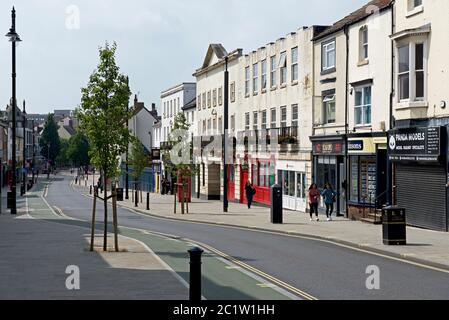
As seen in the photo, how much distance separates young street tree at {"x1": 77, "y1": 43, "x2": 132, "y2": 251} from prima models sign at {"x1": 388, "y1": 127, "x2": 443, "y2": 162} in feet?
37.5

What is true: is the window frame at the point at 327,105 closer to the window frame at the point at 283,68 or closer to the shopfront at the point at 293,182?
the shopfront at the point at 293,182

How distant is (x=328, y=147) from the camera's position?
3556 cm

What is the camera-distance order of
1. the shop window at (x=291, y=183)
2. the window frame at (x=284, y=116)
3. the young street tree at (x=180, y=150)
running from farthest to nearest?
1. the young street tree at (x=180, y=150)
2. the window frame at (x=284, y=116)
3. the shop window at (x=291, y=183)

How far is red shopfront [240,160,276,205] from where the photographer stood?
149ft

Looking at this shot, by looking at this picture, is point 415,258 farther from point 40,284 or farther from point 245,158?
point 245,158

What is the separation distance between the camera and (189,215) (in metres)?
38.2

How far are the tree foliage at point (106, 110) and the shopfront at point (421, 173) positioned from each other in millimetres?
11526

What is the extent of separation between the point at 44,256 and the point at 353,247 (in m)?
8.97

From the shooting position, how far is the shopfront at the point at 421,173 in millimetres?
25406

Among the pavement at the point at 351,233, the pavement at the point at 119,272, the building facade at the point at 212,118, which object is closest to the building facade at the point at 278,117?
the building facade at the point at 212,118

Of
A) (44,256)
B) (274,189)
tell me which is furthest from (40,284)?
(274,189)

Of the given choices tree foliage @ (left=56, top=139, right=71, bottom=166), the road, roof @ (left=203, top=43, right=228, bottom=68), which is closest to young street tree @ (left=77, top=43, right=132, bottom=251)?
the road

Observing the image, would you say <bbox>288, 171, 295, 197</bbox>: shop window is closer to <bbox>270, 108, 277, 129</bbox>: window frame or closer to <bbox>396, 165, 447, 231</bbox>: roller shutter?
<bbox>270, 108, 277, 129</bbox>: window frame

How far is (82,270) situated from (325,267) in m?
5.48
